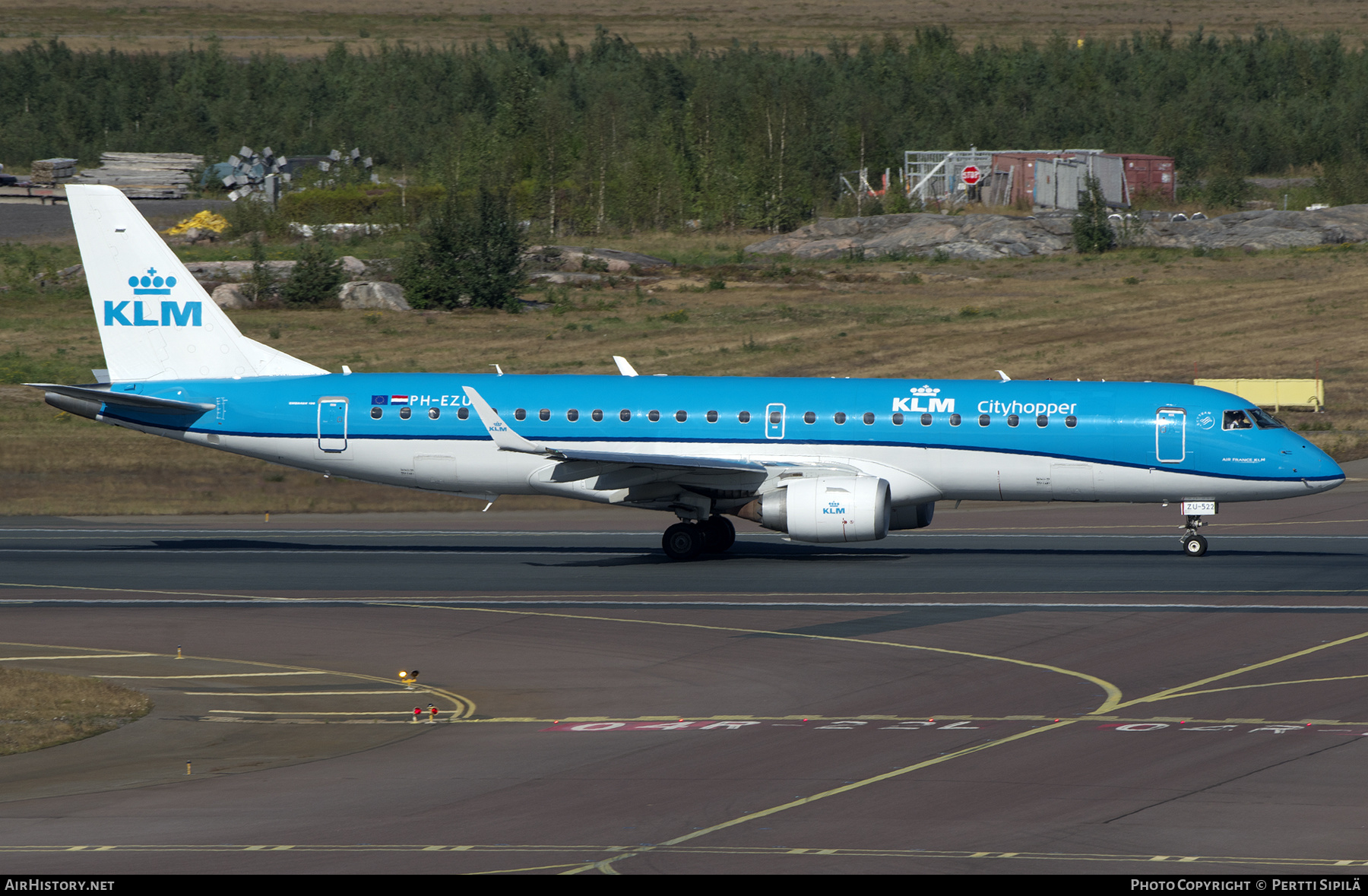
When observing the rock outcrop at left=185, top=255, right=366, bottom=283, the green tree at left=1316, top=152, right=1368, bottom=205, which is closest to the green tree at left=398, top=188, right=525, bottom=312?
the rock outcrop at left=185, top=255, right=366, bottom=283

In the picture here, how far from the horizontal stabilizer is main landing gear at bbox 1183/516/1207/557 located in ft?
78.9

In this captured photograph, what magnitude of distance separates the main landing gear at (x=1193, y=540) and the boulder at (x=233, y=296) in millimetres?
56732

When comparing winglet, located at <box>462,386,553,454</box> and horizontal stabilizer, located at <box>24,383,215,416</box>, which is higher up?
horizontal stabilizer, located at <box>24,383,215,416</box>

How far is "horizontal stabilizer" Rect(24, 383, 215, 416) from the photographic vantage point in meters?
37.3

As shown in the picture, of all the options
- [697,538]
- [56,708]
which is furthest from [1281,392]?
[56,708]

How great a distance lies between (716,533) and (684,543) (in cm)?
115

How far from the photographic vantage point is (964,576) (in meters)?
34.6

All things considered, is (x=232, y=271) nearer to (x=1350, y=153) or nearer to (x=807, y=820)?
(x=807, y=820)

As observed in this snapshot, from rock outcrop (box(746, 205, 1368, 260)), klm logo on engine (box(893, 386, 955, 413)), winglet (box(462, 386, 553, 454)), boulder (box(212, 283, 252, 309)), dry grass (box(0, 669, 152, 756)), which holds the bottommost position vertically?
dry grass (box(0, 669, 152, 756))

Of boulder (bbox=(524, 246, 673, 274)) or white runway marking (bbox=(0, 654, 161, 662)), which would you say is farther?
boulder (bbox=(524, 246, 673, 274))

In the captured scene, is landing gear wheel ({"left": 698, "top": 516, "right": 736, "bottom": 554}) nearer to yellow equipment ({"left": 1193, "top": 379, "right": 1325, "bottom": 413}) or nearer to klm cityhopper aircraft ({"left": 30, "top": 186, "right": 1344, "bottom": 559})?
klm cityhopper aircraft ({"left": 30, "top": 186, "right": 1344, "bottom": 559})

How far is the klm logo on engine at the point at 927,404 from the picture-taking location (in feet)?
119

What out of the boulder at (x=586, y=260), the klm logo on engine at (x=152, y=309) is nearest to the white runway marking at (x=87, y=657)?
the klm logo on engine at (x=152, y=309)

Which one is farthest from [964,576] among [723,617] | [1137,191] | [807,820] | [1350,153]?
[1350,153]
